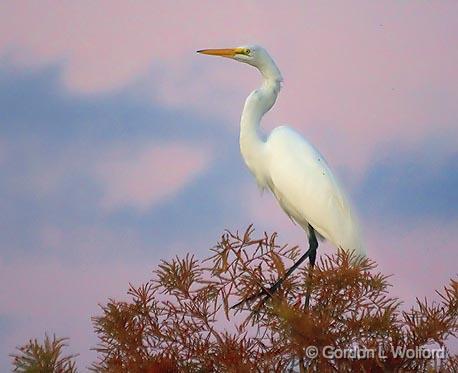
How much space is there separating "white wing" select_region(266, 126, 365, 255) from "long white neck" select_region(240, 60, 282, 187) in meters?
0.09

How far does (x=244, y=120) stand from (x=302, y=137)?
21.9 inches

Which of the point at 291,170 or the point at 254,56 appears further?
the point at 254,56

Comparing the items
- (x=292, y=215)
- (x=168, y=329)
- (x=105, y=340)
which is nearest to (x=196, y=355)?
(x=168, y=329)

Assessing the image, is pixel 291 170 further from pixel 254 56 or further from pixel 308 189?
pixel 254 56

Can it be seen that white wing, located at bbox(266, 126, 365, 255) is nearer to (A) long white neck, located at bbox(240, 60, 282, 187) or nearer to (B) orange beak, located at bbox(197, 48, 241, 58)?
(A) long white neck, located at bbox(240, 60, 282, 187)

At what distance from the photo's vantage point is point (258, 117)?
7.27 m

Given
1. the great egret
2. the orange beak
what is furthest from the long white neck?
the orange beak

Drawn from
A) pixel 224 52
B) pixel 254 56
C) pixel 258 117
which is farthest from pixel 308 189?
pixel 224 52

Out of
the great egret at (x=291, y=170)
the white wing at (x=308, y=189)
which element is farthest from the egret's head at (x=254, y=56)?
the white wing at (x=308, y=189)

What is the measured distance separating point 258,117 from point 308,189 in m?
0.77

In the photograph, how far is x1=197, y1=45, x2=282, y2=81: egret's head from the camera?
7316mm

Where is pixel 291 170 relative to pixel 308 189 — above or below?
above

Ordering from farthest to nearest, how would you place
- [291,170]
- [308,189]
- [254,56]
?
[254,56]
[291,170]
[308,189]

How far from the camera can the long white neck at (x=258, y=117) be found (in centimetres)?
721
